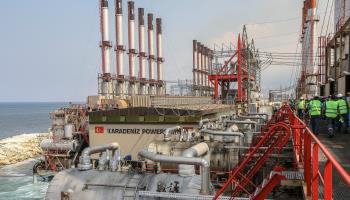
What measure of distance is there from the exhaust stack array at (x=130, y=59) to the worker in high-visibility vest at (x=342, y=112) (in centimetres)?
4086

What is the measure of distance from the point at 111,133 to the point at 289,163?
17423 mm

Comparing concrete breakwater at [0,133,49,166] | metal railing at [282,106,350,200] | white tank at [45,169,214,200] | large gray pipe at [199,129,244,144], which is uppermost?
metal railing at [282,106,350,200]

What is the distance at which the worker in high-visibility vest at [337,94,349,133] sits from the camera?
16062mm

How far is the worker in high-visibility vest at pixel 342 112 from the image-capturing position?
16.1 m

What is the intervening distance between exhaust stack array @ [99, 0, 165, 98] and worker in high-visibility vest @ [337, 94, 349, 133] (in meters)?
40.9

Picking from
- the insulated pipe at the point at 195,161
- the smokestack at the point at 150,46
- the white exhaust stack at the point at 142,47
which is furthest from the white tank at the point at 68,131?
the smokestack at the point at 150,46

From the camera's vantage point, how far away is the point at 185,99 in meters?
50.4

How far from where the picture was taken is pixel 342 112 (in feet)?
53.0

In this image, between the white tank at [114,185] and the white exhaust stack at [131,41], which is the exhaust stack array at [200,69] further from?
the white tank at [114,185]

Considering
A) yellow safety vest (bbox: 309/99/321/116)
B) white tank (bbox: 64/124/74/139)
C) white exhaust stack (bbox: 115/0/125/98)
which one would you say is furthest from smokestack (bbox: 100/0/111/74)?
yellow safety vest (bbox: 309/99/321/116)

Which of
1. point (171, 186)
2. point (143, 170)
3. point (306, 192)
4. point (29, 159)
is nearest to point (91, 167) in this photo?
point (143, 170)

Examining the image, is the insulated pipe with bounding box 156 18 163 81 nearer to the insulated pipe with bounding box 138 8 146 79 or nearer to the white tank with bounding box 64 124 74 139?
the insulated pipe with bounding box 138 8 146 79

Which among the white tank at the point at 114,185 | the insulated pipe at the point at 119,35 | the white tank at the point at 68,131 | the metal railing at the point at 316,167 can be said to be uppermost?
the insulated pipe at the point at 119,35

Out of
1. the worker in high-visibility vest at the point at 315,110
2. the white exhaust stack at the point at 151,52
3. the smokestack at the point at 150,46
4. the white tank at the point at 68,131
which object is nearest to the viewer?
the worker in high-visibility vest at the point at 315,110
